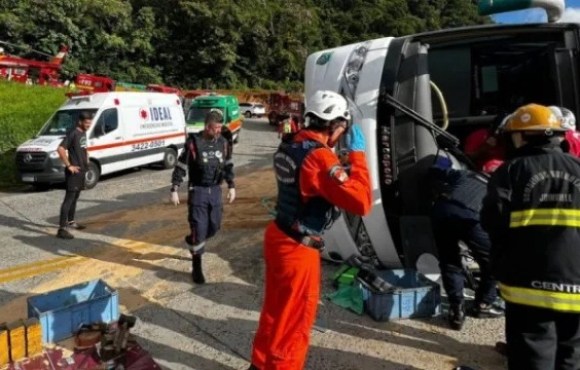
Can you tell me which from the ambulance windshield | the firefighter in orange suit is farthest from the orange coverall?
the ambulance windshield

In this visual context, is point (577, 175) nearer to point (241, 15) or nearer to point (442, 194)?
point (442, 194)

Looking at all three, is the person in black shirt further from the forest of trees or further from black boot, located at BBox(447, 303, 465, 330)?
the forest of trees

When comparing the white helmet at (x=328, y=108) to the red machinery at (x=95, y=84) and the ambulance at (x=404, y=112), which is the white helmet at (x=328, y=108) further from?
the red machinery at (x=95, y=84)

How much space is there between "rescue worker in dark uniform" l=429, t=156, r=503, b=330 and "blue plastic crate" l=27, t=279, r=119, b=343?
2757mm

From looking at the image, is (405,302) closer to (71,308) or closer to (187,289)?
(187,289)

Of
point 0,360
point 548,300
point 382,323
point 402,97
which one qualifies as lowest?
point 382,323

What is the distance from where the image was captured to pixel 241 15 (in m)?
51.8

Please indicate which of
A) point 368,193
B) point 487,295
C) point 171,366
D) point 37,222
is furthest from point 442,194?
point 37,222

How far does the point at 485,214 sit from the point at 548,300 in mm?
510

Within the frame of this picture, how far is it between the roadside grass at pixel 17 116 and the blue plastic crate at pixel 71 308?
10399 millimetres

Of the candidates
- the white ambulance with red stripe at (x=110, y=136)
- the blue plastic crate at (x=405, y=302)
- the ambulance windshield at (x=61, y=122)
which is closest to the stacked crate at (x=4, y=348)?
the blue plastic crate at (x=405, y=302)

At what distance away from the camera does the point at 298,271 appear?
335 cm

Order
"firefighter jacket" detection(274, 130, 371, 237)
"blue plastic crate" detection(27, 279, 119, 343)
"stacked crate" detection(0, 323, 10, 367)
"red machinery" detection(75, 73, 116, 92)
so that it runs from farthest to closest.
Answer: "red machinery" detection(75, 73, 116, 92)
"blue plastic crate" detection(27, 279, 119, 343)
"stacked crate" detection(0, 323, 10, 367)
"firefighter jacket" detection(274, 130, 371, 237)

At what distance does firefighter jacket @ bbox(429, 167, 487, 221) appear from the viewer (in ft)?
14.2
